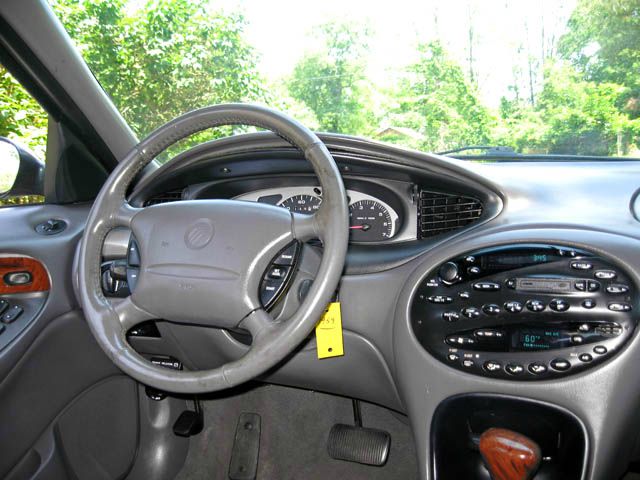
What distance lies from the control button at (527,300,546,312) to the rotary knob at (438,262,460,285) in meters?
0.19

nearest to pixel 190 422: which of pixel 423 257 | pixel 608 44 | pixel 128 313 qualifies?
pixel 128 313

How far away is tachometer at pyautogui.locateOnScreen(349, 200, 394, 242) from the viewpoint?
189cm

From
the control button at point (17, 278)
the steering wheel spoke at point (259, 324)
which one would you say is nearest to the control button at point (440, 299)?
the steering wheel spoke at point (259, 324)

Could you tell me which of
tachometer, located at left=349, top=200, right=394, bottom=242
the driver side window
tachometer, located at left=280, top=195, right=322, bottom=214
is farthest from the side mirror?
tachometer, located at left=349, top=200, right=394, bottom=242

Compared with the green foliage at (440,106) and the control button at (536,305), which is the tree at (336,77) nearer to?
the green foliage at (440,106)

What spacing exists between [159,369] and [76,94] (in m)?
1.20

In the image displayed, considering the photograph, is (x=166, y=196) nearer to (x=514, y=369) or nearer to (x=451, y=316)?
(x=451, y=316)

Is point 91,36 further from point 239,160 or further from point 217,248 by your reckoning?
point 217,248

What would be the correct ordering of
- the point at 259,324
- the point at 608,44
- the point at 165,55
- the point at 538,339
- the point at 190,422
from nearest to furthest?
the point at 259,324
the point at 538,339
the point at 608,44
the point at 190,422
the point at 165,55

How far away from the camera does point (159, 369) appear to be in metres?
1.25

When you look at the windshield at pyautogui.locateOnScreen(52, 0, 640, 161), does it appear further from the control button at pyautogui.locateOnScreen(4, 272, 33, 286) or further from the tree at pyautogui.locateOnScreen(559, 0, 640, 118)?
the control button at pyautogui.locateOnScreen(4, 272, 33, 286)

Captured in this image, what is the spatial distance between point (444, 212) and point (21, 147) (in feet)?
5.36

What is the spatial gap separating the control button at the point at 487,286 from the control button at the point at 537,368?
0.67 feet

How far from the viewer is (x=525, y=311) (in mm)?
1364
